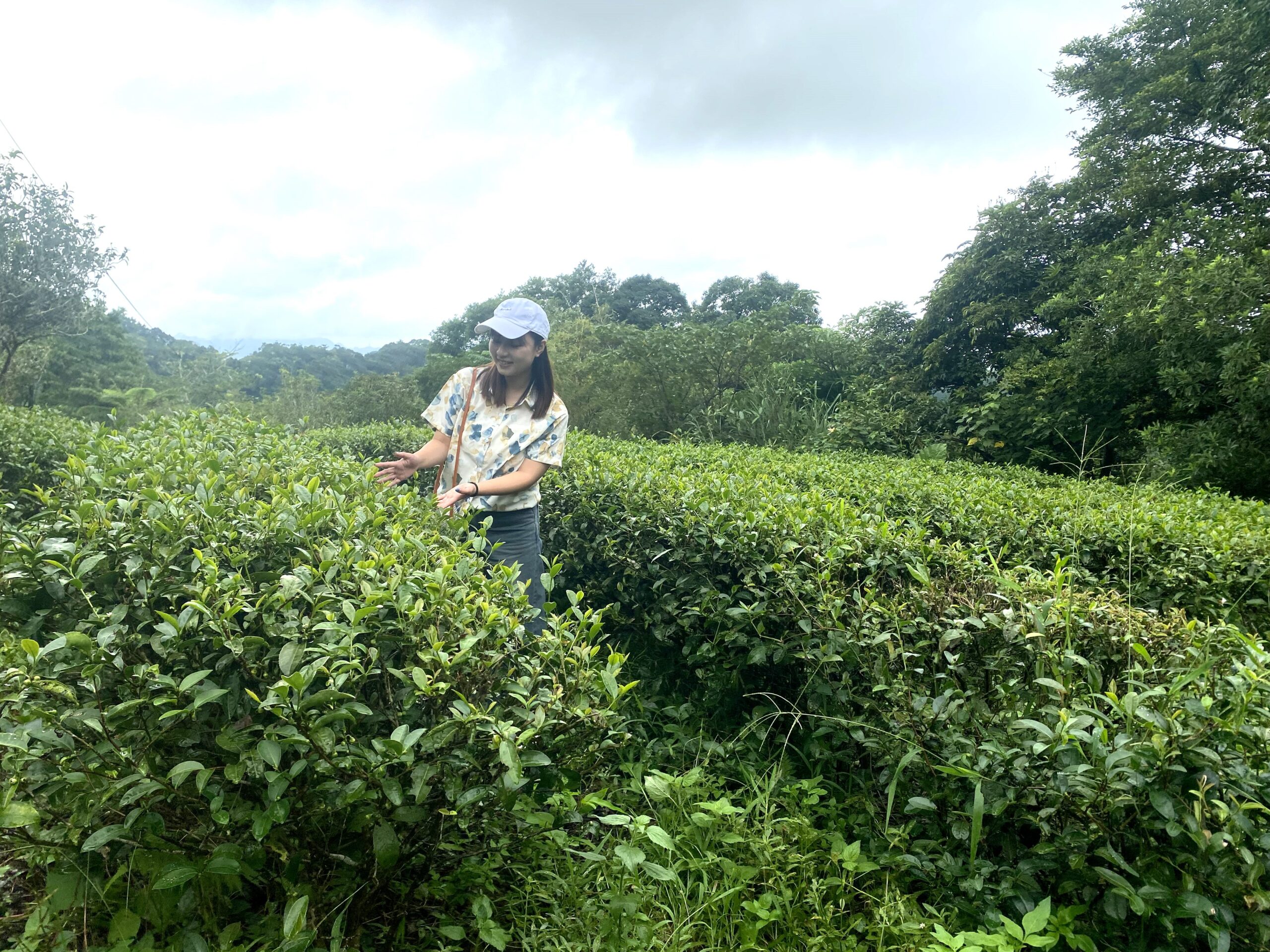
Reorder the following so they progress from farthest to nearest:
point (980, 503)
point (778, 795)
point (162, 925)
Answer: point (980, 503), point (778, 795), point (162, 925)

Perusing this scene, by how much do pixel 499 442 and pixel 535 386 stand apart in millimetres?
305

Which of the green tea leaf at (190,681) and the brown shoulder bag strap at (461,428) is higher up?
the brown shoulder bag strap at (461,428)

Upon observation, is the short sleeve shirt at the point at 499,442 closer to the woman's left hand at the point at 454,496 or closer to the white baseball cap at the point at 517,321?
the woman's left hand at the point at 454,496

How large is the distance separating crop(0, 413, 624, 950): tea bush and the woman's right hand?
1.06 m

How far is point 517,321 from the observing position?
2.99 m

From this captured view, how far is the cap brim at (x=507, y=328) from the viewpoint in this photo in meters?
2.91

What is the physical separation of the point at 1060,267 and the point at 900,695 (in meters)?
11.4

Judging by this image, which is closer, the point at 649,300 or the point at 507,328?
the point at 507,328

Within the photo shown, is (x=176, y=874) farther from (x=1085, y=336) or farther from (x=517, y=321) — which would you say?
(x=1085, y=336)

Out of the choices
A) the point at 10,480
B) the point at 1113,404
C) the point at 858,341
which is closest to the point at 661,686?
the point at 10,480

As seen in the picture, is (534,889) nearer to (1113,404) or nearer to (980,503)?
(980,503)

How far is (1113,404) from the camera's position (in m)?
9.24

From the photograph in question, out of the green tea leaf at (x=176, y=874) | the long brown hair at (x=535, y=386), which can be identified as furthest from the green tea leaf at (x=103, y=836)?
the long brown hair at (x=535, y=386)

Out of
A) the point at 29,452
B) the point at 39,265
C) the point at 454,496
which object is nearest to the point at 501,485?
the point at 454,496
